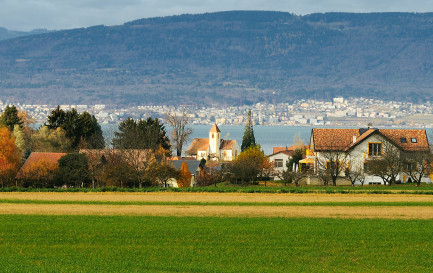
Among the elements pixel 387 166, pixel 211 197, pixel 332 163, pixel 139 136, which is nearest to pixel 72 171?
pixel 211 197

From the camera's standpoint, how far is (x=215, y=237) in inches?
990

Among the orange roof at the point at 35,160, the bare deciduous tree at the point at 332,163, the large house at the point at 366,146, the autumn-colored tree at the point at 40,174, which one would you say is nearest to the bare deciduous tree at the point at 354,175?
the large house at the point at 366,146

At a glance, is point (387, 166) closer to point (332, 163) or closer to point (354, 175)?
point (354, 175)

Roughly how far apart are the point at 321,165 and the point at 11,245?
135 feet

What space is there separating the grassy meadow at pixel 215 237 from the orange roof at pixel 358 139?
1044 inches

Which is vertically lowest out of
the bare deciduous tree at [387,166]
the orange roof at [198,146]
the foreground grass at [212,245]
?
the foreground grass at [212,245]

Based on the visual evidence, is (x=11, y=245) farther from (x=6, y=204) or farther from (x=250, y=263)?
(x=6, y=204)

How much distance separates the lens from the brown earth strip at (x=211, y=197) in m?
41.9

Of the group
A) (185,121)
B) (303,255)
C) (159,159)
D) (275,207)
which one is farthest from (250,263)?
(185,121)

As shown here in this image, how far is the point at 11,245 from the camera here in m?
23.3

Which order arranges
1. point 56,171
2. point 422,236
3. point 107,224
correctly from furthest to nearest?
point 56,171
point 107,224
point 422,236

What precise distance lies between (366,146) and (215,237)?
A: 42538 millimetres

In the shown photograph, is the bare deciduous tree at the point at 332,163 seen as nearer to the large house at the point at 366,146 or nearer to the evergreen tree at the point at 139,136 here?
the large house at the point at 366,146

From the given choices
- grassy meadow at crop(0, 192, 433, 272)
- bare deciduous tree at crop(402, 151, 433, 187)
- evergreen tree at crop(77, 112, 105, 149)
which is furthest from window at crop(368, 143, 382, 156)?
evergreen tree at crop(77, 112, 105, 149)
